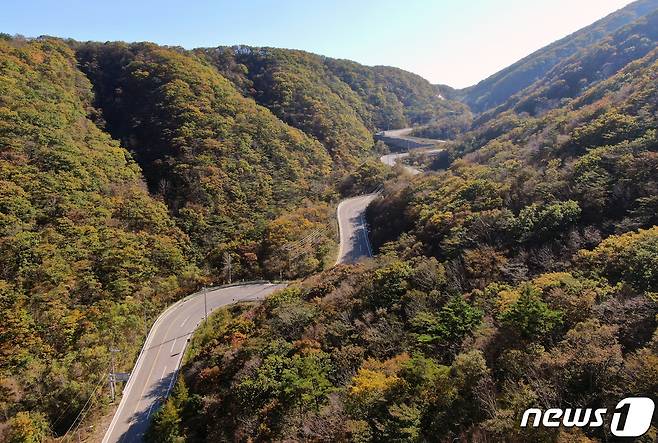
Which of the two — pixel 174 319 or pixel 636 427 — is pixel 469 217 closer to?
pixel 636 427

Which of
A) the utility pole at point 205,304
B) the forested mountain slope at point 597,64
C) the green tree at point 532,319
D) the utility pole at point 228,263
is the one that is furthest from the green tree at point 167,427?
the forested mountain slope at point 597,64

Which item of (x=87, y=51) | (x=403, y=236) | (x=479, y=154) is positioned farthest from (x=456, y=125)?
(x=87, y=51)

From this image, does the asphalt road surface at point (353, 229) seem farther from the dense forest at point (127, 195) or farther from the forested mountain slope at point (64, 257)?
the forested mountain slope at point (64, 257)

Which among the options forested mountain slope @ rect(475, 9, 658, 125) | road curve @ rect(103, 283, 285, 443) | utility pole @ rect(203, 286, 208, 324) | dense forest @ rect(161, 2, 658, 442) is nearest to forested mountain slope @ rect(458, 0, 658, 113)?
forested mountain slope @ rect(475, 9, 658, 125)

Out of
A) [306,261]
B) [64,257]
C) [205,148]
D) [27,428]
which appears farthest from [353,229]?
[27,428]

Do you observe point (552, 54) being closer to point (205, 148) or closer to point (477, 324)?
point (205, 148)

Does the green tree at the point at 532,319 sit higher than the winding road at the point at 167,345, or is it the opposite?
the green tree at the point at 532,319

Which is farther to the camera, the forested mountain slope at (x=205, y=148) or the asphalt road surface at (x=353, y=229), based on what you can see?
the forested mountain slope at (x=205, y=148)

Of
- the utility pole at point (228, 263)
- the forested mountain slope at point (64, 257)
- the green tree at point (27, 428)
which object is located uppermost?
the forested mountain slope at point (64, 257)
